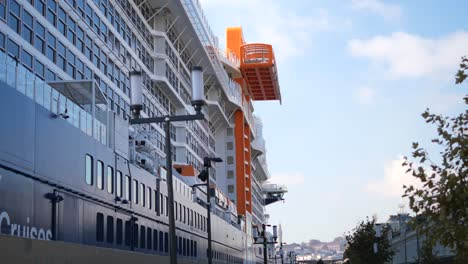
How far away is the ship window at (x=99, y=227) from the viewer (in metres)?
31.4

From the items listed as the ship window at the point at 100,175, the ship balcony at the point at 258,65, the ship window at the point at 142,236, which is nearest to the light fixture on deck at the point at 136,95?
the ship window at the point at 100,175

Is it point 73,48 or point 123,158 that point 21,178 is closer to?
point 123,158

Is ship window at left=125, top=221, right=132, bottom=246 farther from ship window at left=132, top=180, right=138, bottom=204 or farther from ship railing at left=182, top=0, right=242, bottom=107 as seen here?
ship railing at left=182, top=0, right=242, bottom=107

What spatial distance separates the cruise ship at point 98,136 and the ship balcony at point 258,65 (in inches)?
1151

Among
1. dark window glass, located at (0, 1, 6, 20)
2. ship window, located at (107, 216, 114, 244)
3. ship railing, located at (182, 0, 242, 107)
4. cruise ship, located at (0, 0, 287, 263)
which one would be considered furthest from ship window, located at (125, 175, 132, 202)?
ship railing, located at (182, 0, 242, 107)

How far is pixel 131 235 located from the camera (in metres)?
37.2

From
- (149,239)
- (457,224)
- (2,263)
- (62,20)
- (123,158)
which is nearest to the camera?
(457,224)

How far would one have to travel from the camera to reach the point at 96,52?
5194 centimetres

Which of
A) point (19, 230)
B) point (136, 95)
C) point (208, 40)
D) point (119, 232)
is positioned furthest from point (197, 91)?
point (208, 40)

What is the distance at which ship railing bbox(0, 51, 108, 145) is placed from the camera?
23828 millimetres

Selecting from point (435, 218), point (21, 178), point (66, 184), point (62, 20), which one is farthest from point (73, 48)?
point (435, 218)

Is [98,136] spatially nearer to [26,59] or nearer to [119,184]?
[119,184]

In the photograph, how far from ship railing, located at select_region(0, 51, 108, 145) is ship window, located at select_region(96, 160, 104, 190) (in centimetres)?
121

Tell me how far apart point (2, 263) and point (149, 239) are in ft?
87.6
